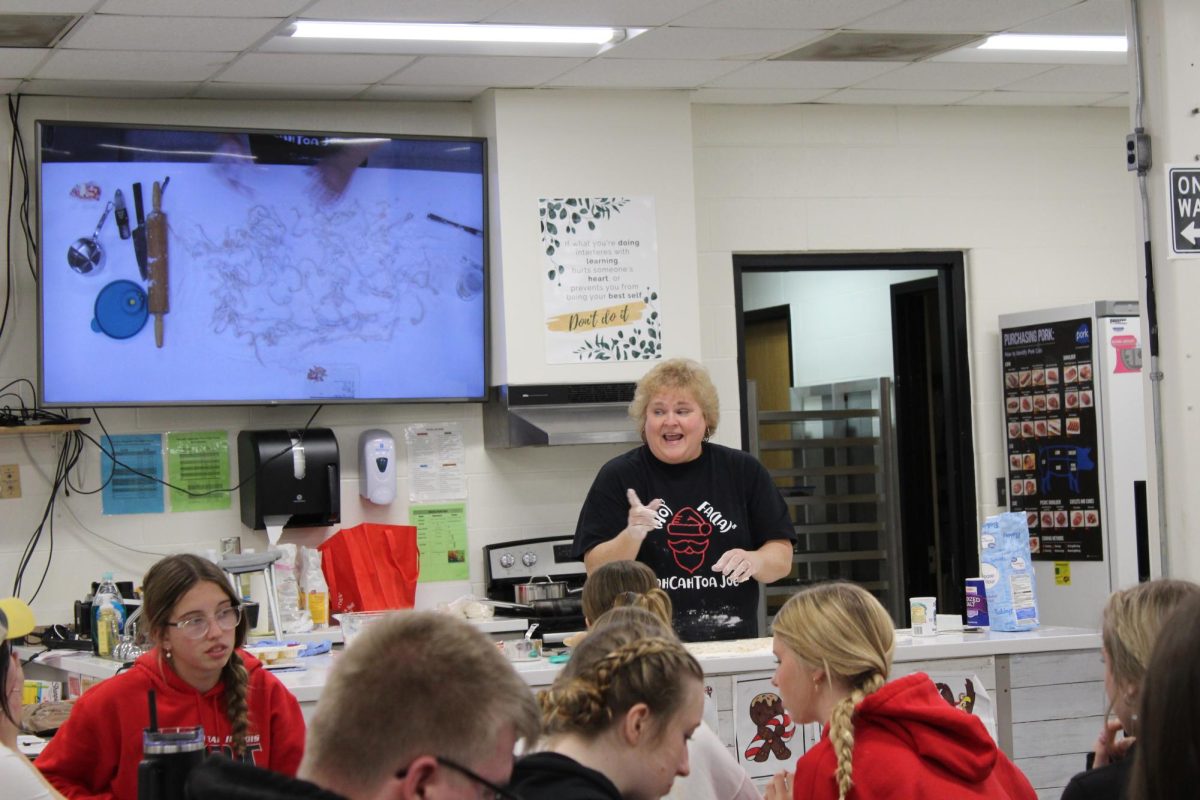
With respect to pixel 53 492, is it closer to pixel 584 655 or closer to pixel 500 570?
pixel 500 570

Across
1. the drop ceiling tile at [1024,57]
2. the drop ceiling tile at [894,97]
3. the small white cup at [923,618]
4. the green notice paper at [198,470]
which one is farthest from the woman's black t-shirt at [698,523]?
the drop ceiling tile at [894,97]

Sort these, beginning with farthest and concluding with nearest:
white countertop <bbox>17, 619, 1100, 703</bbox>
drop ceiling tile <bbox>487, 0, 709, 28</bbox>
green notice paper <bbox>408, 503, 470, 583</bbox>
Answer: green notice paper <bbox>408, 503, 470, 583</bbox> < drop ceiling tile <bbox>487, 0, 709, 28</bbox> < white countertop <bbox>17, 619, 1100, 703</bbox>

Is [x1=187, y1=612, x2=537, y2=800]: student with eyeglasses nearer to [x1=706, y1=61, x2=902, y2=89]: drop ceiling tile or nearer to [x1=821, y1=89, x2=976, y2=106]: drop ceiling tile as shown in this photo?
[x1=706, y1=61, x2=902, y2=89]: drop ceiling tile

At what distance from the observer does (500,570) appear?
19.8 ft

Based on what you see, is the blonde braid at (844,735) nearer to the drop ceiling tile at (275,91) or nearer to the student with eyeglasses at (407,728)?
the student with eyeglasses at (407,728)

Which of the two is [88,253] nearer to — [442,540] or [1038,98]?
[442,540]

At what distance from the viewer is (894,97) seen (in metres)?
6.53

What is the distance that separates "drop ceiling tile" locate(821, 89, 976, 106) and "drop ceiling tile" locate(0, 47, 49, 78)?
3171 mm

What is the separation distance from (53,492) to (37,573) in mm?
300

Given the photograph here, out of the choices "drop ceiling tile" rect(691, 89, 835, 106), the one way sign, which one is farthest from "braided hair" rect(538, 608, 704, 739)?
"drop ceiling tile" rect(691, 89, 835, 106)

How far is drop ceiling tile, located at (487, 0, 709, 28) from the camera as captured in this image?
15.9 feet

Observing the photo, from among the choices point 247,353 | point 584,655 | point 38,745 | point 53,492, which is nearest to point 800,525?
point 247,353

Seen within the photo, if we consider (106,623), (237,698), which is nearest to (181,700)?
(237,698)

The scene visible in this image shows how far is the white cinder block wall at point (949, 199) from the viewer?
21.2 ft
